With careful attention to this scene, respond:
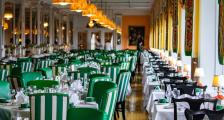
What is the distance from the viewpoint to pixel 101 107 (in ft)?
18.8

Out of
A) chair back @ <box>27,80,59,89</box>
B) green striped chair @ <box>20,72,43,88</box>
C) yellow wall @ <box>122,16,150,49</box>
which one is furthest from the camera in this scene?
yellow wall @ <box>122,16,150,49</box>

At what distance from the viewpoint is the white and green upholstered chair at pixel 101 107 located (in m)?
4.13

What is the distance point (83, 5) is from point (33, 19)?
13.8 m

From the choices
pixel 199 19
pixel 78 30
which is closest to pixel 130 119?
pixel 199 19

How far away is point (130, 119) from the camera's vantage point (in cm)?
962

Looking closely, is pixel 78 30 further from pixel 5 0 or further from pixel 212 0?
pixel 212 0

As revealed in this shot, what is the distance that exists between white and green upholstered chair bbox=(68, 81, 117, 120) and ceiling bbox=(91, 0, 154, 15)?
21.7 m

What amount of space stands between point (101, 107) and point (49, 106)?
1067 millimetres

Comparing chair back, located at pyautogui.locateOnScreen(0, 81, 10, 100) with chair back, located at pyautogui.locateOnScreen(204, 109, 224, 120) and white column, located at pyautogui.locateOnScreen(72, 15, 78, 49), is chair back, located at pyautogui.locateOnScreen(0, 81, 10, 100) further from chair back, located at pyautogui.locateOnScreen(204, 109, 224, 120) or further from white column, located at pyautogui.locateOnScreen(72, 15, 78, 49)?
white column, located at pyautogui.locateOnScreen(72, 15, 78, 49)

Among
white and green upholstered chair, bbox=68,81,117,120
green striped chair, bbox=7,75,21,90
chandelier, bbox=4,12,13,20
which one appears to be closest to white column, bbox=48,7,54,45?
chandelier, bbox=4,12,13,20

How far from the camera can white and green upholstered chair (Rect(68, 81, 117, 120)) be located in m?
4.13

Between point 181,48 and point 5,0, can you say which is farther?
point 5,0

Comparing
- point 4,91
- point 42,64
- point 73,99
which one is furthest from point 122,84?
point 42,64

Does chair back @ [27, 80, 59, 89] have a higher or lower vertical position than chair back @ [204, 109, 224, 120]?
higher
